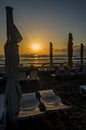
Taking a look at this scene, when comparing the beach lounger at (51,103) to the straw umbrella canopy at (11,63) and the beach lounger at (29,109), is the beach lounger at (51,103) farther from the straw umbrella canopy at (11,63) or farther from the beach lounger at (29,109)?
the straw umbrella canopy at (11,63)

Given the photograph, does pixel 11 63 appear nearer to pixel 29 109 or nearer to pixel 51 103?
pixel 29 109

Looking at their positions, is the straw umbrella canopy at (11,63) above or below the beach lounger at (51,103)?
above

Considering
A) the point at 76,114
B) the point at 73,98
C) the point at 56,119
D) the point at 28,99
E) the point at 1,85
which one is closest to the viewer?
the point at 56,119

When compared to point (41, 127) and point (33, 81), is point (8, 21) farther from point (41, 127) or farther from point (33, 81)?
point (33, 81)

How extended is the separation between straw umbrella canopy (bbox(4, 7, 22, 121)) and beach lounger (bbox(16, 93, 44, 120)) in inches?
10.0

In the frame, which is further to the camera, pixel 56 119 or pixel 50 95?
pixel 50 95

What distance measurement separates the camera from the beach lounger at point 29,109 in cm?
510

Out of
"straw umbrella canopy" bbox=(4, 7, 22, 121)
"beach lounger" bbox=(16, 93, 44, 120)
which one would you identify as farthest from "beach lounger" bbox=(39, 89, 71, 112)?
"straw umbrella canopy" bbox=(4, 7, 22, 121)

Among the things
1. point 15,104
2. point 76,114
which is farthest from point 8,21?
point 76,114

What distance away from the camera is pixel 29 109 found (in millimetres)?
5777

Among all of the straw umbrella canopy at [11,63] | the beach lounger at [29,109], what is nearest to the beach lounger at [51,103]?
the beach lounger at [29,109]

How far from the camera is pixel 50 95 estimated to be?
7.20 metres

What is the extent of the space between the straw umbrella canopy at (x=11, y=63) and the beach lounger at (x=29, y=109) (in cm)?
25

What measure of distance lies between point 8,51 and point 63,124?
2.15 m
